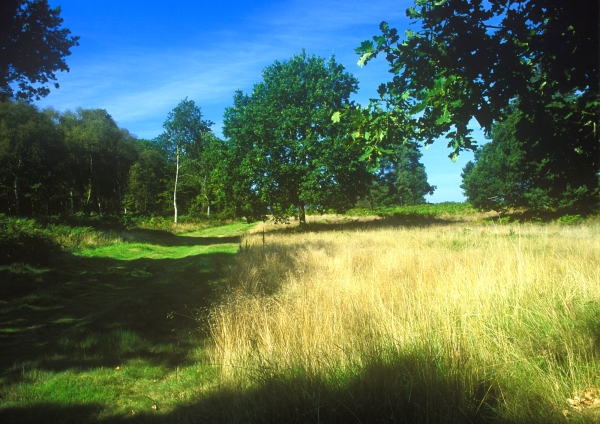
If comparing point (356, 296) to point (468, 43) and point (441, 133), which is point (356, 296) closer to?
point (441, 133)

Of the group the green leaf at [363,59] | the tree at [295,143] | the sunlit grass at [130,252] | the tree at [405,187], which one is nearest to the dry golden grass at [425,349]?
the green leaf at [363,59]

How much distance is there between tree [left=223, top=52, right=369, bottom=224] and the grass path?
13.2m

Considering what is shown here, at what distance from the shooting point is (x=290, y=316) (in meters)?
4.85

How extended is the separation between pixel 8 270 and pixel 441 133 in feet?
36.9

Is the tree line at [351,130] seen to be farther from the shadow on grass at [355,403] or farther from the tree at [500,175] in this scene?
the shadow on grass at [355,403]

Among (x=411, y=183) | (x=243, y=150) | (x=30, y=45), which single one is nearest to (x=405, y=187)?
(x=411, y=183)

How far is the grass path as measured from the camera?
3.64 meters

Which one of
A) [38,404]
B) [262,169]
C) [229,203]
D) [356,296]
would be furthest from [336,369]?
[229,203]

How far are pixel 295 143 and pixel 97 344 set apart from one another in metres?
18.9

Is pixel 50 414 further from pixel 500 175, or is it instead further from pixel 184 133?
pixel 184 133

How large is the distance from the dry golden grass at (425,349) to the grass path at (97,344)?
76 centimetres

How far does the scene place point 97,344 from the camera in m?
5.18

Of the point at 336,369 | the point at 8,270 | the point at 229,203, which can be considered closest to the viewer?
the point at 336,369

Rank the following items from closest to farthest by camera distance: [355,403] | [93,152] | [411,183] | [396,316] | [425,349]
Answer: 1. [355,403]
2. [425,349]
3. [396,316]
4. [93,152]
5. [411,183]
